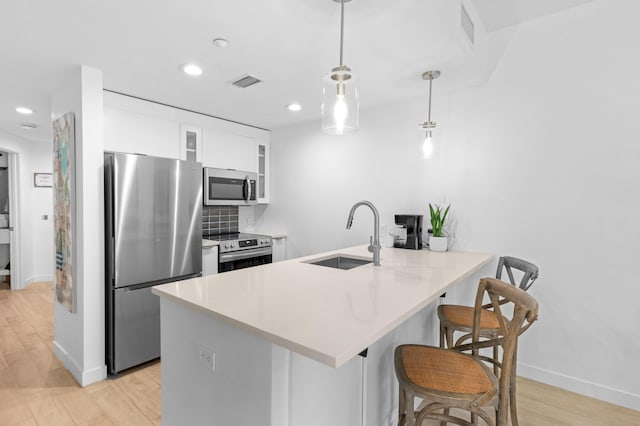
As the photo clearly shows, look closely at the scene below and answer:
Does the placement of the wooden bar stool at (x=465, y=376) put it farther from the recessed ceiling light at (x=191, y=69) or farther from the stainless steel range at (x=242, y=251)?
the stainless steel range at (x=242, y=251)

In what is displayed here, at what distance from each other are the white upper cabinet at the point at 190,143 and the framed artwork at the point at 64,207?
105cm

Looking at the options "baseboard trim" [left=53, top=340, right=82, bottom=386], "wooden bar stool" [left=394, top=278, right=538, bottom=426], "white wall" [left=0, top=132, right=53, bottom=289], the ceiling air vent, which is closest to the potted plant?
"wooden bar stool" [left=394, top=278, right=538, bottom=426]

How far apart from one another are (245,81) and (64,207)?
5.99 ft

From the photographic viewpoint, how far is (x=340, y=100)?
1604 mm

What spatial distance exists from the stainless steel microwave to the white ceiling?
3.08 feet

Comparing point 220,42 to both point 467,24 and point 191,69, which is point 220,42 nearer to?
point 191,69

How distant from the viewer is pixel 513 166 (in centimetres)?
255

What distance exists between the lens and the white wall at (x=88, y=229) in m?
2.43

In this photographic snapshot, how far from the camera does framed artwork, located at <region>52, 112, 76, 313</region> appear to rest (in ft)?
8.34

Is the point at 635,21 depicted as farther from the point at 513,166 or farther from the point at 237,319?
the point at 237,319

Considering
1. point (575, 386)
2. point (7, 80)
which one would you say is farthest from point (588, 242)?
point (7, 80)

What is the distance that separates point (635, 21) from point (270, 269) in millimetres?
2792

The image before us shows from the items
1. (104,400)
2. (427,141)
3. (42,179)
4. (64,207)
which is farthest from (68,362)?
(42,179)

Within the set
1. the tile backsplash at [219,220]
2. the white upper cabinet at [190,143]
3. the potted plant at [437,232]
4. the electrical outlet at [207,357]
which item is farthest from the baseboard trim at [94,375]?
the potted plant at [437,232]
